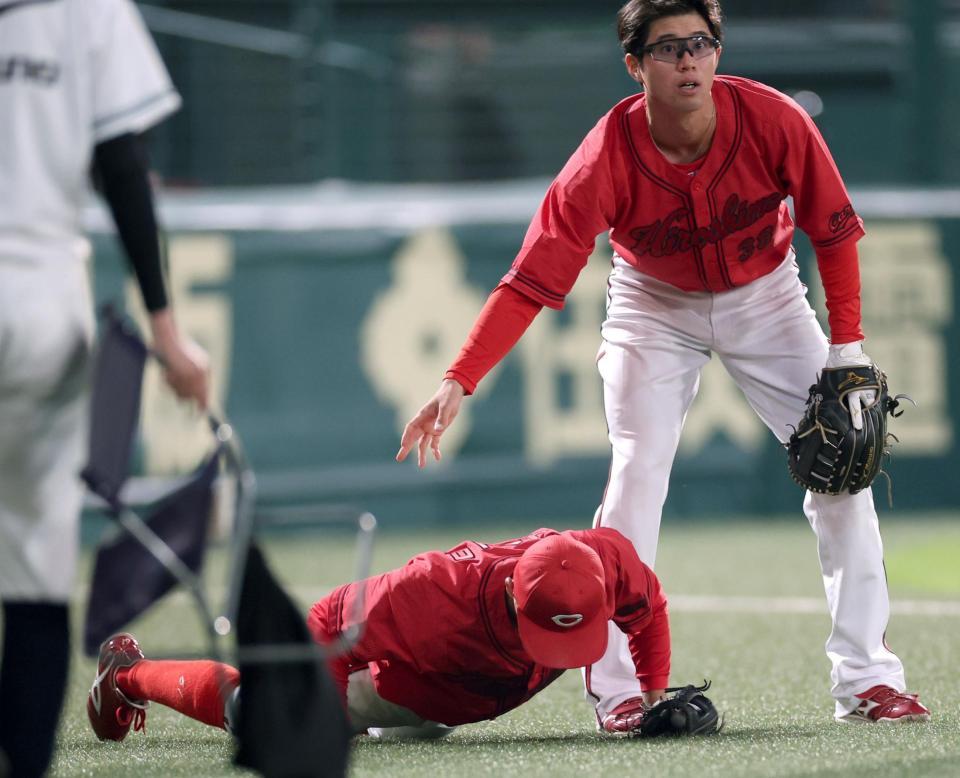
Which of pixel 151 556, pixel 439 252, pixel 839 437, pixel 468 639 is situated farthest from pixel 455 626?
pixel 439 252

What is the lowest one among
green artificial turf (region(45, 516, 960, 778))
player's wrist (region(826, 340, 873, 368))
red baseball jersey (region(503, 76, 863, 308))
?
green artificial turf (region(45, 516, 960, 778))

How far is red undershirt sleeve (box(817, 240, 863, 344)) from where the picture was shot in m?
3.74

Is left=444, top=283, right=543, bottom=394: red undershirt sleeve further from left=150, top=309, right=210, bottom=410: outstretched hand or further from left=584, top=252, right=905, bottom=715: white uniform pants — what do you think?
left=150, top=309, right=210, bottom=410: outstretched hand

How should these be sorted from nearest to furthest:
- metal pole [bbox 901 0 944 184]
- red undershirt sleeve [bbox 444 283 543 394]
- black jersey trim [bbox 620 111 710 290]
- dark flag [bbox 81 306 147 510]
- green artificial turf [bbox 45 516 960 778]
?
dark flag [bbox 81 306 147 510]
green artificial turf [bbox 45 516 960 778]
red undershirt sleeve [bbox 444 283 543 394]
black jersey trim [bbox 620 111 710 290]
metal pole [bbox 901 0 944 184]

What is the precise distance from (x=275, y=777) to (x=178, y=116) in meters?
7.67

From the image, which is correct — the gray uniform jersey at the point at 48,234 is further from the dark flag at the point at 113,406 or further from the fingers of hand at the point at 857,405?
the fingers of hand at the point at 857,405

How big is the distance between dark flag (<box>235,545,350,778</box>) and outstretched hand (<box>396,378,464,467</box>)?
2.30 ft

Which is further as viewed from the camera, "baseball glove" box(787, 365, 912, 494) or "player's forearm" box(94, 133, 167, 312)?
"baseball glove" box(787, 365, 912, 494)

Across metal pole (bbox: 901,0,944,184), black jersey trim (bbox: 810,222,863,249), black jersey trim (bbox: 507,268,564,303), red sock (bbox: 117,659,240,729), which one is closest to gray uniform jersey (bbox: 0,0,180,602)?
red sock (bbox: 117,659,240,729)

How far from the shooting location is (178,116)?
9734 mm

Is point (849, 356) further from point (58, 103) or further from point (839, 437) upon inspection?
point (58, 103)

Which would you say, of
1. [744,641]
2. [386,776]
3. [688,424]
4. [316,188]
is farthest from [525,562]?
[316,188]

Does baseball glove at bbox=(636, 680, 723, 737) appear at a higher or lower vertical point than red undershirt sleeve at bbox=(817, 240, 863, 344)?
lower

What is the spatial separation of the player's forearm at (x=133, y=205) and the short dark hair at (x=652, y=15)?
158 centimetres
